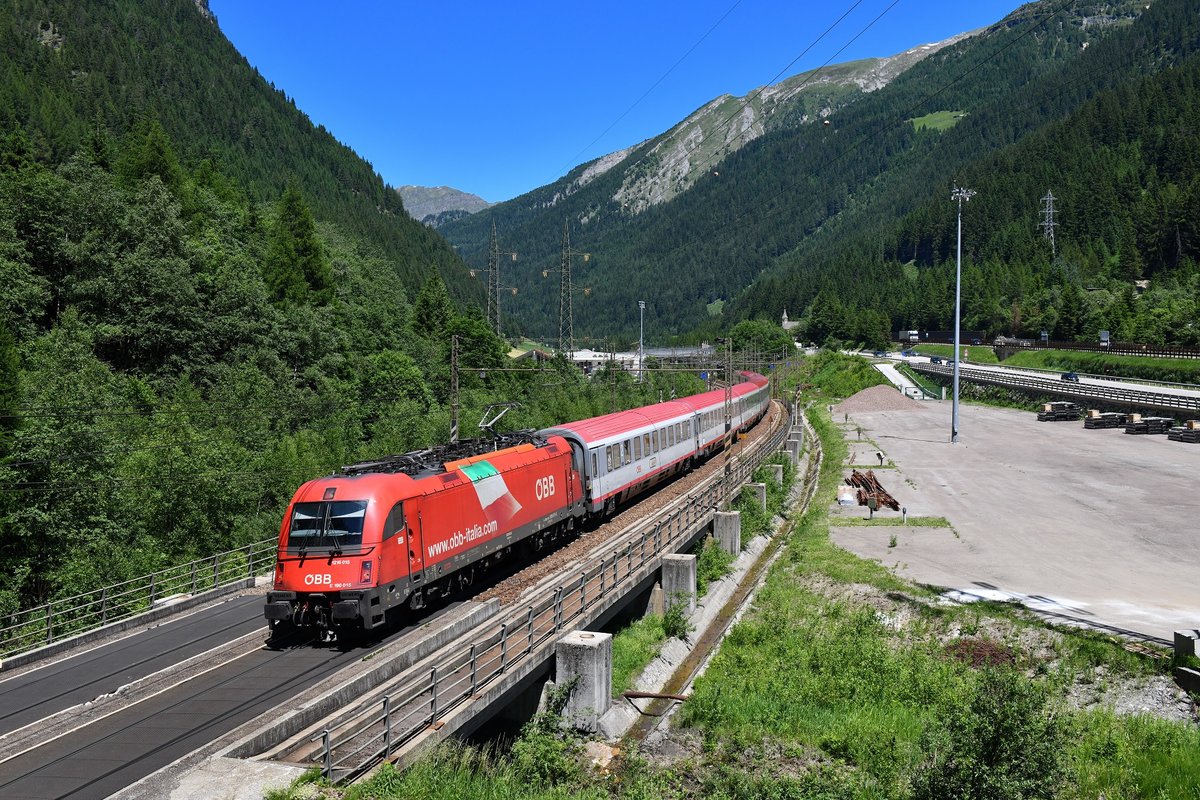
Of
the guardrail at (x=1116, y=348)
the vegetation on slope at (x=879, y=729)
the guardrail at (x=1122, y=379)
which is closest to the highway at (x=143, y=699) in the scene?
the vegetation on slope at (x=879, y=729)

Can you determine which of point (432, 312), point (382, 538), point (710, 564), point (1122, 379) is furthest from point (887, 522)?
point (432, 312)

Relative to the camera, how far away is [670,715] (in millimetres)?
17328

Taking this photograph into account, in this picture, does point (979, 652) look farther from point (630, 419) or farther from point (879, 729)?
point (630, 419)

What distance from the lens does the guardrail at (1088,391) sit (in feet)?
A: 209

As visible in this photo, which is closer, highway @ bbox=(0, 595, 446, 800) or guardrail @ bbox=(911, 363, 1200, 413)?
highway @ bbox=(0, 595, 446, 800)

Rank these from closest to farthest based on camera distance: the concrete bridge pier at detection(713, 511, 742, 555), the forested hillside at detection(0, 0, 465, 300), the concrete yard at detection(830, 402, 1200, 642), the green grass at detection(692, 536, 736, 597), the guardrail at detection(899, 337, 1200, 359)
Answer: the concrete yard at detection(830, 402, 1200, 642) → the green grass at detection(692, 536, 736, 597) → the concrete bridge pier at detection(713, 511, 742, 555) → the forested hillside at detection(0, 0, 465, 300) → the guardrail at detection(899, 337, 1200, 359)

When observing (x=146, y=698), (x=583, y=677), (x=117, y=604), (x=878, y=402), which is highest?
(x=146, y=698)

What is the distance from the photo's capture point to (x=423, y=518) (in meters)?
17.5

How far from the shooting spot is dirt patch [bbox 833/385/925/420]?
86.6m

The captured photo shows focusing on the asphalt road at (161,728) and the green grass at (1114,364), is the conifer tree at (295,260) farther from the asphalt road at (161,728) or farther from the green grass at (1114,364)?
the green grass at (1114,364)

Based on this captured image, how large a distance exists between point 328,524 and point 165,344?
46634 mm

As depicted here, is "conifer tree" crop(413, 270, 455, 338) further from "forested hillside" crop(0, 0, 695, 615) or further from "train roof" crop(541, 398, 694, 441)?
"train roof" crop(541, 398, 694, 441)

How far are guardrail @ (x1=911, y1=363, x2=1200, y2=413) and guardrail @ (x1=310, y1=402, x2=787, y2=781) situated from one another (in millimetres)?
56801

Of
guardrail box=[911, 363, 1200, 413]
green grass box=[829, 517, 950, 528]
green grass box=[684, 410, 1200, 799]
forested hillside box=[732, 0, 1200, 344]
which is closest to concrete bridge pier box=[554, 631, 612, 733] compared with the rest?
green grass box=[684, 410, 1200, 799]
